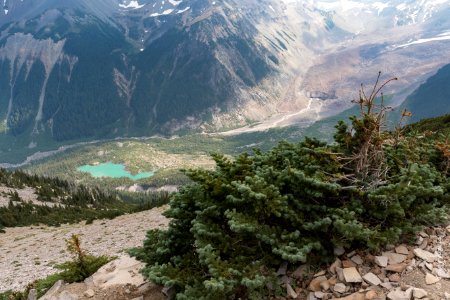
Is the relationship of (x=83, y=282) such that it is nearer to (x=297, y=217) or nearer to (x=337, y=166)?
(x=297, y=217)

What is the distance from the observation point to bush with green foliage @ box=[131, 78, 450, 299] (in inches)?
387

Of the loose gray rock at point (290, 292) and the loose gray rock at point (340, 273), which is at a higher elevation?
the loose gray rock at point (340, 273)

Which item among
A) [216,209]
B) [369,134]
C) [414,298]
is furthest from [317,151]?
[414,298]

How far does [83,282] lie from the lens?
14.1m

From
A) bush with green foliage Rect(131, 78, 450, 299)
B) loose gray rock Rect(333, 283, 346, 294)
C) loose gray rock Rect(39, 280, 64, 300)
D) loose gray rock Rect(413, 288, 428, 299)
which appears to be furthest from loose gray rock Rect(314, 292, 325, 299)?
loose gray rock Rect(39, 280, 64, 300)

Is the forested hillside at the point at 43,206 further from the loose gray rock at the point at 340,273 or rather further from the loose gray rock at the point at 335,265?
the loose gray rock at the point at 340,273

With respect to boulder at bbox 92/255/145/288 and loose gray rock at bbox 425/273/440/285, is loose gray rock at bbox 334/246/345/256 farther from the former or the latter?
boulder at bbox 92/255/145/288

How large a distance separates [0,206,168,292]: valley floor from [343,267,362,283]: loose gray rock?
902 inches

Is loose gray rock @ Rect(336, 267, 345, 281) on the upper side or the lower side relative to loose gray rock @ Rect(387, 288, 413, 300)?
upper

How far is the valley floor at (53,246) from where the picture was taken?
31594mm

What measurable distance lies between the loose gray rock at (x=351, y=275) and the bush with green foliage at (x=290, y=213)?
623 millimetres

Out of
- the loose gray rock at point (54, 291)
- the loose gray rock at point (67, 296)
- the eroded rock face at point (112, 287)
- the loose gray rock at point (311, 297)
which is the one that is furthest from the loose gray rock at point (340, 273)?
the loose gray rock at point (54, 291)

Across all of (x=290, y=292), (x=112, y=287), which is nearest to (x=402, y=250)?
(x=290, y=292)

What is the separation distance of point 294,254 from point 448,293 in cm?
366
